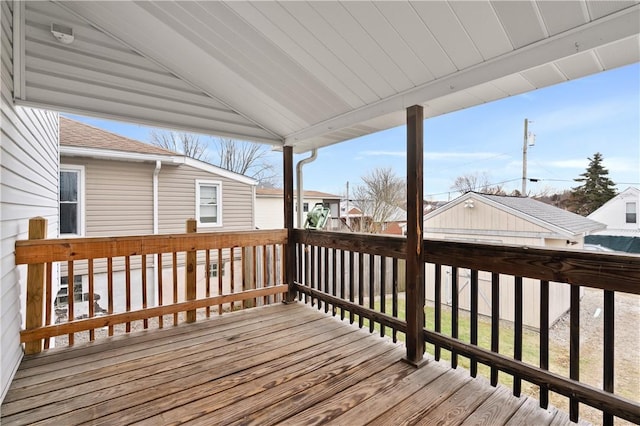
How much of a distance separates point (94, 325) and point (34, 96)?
1923 millimetres

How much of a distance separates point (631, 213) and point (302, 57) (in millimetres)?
2160

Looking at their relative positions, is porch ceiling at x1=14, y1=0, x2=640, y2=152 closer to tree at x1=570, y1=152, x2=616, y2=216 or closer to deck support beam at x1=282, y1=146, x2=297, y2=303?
deck support beam at x1=282, y1=146, x2=297, y2=303

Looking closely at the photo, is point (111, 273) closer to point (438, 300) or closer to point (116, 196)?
point (438, 300)

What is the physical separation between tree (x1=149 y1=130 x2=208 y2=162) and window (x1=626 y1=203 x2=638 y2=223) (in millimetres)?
9185

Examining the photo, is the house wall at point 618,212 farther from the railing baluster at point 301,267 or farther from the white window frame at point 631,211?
the railing baluster at point 301,267

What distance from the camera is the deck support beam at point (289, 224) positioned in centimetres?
380

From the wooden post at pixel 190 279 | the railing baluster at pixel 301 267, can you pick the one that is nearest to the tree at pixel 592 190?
the railing baluster at pixel 301 267

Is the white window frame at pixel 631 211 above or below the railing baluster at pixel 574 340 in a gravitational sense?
above

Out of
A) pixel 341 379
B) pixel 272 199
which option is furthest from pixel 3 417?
pixel 272 199

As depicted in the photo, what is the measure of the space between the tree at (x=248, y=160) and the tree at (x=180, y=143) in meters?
0.68

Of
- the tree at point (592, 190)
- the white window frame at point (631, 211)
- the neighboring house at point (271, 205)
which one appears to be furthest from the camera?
the neighboring house at point (271, 205)

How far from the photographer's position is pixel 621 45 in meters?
1.43

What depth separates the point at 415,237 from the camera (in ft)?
7.58

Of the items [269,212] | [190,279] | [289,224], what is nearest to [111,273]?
[190,279]
